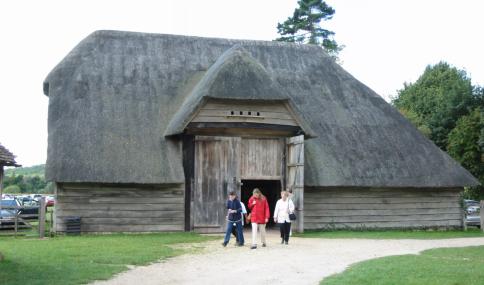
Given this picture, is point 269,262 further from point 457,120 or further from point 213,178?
point 457,120

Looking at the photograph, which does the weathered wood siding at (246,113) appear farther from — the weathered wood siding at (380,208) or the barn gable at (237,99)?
the weathered wood siding at (380,208)

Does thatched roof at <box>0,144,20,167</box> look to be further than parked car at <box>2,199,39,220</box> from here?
No

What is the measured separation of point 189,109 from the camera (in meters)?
22.1

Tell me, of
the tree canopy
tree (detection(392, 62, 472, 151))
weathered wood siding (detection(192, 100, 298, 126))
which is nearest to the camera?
weathered wood siding (detection(192, 100, 298, 126))

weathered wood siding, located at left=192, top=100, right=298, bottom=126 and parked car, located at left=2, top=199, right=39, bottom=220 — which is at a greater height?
weathered wood siding, located at left=192, top=100, right=298, bottom=126

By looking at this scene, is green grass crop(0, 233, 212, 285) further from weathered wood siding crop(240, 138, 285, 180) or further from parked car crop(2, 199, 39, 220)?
weathered wood siding crop(240, 138, 285, 180)

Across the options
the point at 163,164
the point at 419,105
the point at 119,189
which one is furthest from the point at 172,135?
the point at 419,105

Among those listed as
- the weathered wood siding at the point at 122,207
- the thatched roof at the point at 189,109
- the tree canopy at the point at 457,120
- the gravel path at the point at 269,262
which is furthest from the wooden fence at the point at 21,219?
the tree canopy at the point at 457,120

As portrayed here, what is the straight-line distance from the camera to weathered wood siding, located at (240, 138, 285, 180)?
2344 centimetres

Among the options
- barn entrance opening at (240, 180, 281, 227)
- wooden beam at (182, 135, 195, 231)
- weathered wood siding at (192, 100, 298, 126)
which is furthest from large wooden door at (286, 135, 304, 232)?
wooden beam at (182, 135, 195, 231)

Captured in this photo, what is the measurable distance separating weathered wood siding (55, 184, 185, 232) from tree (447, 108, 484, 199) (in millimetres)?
24207

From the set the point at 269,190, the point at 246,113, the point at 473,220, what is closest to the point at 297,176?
the point at 246,113

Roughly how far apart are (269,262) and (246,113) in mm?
9306

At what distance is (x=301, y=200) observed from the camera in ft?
74.9
